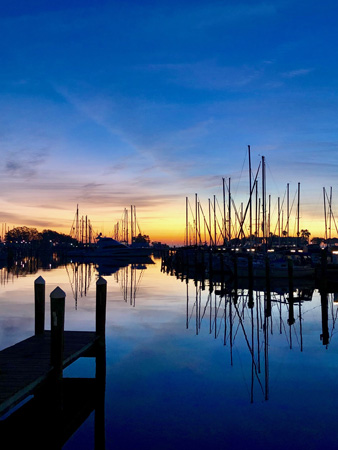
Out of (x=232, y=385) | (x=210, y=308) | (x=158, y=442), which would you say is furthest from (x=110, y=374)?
(x=210, y=308)

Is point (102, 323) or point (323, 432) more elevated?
point (102, 323)

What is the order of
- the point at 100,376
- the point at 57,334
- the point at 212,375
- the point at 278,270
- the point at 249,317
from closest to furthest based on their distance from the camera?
the point at 57,334
the point at 100,376
the point at 212,375
the point at 249,317
the point at 278,270

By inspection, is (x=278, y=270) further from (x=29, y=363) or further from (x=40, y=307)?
(x=29, y=363)

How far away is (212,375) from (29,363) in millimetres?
7311

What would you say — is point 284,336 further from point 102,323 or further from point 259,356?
point 102,323

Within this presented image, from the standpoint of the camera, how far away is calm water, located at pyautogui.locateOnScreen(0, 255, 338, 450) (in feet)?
34.2

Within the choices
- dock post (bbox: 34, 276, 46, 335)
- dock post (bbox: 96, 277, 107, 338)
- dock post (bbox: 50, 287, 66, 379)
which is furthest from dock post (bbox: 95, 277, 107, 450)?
dock post (bbox: 50, 287, 66, 379)

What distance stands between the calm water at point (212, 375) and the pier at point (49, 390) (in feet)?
2.02

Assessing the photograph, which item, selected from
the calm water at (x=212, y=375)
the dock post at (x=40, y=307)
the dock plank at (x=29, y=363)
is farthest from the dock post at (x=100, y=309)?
the calm water at (x=212, y=375)

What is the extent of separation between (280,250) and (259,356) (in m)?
46.2

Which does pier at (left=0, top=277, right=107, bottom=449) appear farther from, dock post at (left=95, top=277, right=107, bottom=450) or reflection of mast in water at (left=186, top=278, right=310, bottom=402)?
reflection of mast in water at (left=186, top=278, right=310, bottom=402)

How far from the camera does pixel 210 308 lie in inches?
1196

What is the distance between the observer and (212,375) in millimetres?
15039

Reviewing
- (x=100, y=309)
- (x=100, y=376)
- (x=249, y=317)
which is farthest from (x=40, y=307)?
(x=249, y=317)
